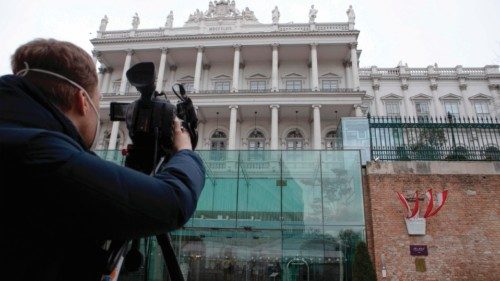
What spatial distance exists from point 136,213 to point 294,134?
3246cm

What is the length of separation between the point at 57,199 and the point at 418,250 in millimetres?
11739

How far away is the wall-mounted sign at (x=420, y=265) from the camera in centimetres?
1067

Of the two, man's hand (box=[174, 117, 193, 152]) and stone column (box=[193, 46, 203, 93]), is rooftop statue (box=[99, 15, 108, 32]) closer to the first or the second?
stone column (box=[193, 46, 203, 93])

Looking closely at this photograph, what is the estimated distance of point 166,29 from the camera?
35781mm

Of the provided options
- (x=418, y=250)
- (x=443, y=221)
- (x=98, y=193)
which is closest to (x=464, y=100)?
(x=443, y=221)

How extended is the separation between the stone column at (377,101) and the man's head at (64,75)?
39.6 m

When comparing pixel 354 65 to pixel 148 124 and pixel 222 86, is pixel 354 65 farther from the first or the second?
pixel 148 124

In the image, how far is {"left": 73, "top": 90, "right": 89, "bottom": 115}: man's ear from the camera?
3.96 ft

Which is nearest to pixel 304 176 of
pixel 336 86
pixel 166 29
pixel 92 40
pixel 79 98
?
pixel 79 98

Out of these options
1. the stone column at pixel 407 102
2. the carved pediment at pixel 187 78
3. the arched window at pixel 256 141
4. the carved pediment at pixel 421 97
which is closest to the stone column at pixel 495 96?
the carved pediment at pixel 421 97

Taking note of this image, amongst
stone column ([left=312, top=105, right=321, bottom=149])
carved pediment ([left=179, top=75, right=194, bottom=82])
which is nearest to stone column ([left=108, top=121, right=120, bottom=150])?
carved pediment ([left=179, top=75, right=194, bottom=82])

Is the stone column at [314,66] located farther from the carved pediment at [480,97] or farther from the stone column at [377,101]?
the carved pediment at [480,97]

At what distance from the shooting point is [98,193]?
36.3 inches

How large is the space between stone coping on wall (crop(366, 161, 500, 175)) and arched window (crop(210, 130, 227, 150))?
22044 mm
